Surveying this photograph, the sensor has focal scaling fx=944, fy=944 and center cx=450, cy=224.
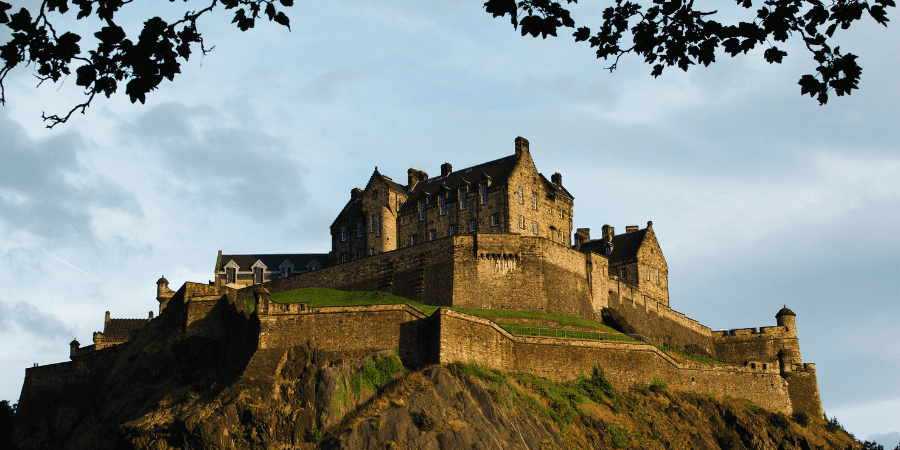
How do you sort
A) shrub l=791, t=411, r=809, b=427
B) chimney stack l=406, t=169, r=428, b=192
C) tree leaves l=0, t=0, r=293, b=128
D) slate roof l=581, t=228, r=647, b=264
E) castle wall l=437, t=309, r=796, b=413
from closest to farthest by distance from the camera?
tree leaves l=0, t=0, r=293, b=128 → castle wall l=437, t=309, r=796, b=413 → shrub l=791, t=411, r=809, b=427 → slate roof l=581, t=228, r=647, b=264 → chimney stack l=406, t=169, r=428, b=192

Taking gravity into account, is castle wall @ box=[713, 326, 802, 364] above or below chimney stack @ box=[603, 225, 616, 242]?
below

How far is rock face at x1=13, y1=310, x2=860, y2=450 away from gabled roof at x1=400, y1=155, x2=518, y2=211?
66.9 feet

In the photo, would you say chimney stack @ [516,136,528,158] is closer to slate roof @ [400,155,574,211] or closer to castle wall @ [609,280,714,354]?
slate roof @ [400,155,574,211]

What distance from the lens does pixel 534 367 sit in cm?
5144

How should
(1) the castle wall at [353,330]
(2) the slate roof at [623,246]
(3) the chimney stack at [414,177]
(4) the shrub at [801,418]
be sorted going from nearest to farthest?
(1) the castle wall at [353,330]
(4) the shrub at [801,418]
(2) the slate roof at [623,246]
(3) the chimney stack at [414,177]

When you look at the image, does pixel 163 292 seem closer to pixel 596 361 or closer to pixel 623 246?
pixel 596 361

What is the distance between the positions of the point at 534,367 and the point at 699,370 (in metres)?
11.6

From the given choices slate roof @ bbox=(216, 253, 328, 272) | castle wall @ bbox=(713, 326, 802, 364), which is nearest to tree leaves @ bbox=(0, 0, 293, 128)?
castle wall @ bbox=(713, 326, 802, 364)

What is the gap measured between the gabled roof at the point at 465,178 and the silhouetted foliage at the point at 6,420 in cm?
3036

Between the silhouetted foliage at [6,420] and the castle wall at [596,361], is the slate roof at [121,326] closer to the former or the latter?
the silhouetted foliage at [6,420]

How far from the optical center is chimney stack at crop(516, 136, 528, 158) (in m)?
68.8

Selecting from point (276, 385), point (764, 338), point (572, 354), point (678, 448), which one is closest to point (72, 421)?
point (276, 385)

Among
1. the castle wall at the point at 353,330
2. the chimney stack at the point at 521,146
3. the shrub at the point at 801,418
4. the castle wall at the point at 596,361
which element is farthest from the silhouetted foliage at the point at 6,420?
the shrub at the point at 801,418

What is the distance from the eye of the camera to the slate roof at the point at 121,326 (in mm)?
66188
